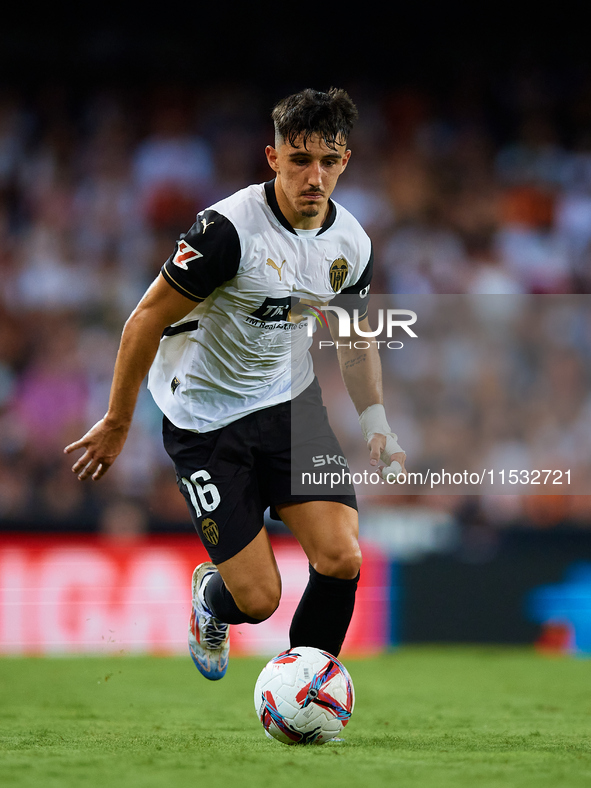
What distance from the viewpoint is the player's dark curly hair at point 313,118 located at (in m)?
3.93

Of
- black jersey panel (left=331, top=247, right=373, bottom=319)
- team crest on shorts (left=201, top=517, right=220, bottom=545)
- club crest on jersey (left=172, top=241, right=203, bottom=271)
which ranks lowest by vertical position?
team crest on shorts (left=201, top=517, right=220, bottom=545)

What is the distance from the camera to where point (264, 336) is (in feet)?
14.1

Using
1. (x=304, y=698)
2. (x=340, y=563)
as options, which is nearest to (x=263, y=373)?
(x=340, y=563)

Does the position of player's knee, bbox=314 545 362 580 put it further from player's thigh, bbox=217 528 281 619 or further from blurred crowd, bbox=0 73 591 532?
blurred crowd, bbox=0 73 591 532

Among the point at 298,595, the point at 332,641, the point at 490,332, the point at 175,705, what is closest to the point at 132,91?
the point at 490,332

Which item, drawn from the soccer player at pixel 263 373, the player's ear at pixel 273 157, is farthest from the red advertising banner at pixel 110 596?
the player's ear at pixel 273 157

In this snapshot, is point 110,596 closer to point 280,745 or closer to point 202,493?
point 202,493

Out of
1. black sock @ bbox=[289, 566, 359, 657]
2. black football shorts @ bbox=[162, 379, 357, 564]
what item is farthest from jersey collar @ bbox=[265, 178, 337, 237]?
black sock @ bbox=[289, 566, 359, 657]

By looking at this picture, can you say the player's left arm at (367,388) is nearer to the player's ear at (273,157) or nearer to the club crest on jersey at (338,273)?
the club crest on jersey at (338,273)

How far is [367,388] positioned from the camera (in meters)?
4.63

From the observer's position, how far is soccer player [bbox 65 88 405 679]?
3.93 m

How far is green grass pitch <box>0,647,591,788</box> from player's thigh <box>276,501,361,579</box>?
696 mm

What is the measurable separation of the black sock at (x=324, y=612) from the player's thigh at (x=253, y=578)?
0.16 meters

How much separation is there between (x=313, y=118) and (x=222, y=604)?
2.19 m
